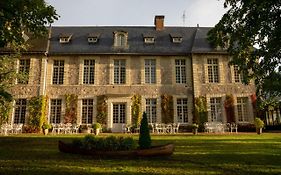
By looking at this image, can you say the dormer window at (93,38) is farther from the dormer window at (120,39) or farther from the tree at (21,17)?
the tree at (21,17)

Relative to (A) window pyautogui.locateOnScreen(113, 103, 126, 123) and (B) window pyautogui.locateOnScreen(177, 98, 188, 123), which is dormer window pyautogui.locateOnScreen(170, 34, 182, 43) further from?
(A) window pyautogui.locateOnScreen(113, 103, 126, 123)

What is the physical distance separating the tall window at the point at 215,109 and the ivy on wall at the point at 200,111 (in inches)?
28.6

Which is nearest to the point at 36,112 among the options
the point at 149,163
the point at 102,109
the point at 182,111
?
the point at 102,109

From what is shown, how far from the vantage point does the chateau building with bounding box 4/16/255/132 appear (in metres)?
22.3

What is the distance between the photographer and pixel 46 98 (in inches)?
873

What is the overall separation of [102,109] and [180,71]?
22.5 feet

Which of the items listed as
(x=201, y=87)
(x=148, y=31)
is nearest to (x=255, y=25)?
(x=201, y=87)

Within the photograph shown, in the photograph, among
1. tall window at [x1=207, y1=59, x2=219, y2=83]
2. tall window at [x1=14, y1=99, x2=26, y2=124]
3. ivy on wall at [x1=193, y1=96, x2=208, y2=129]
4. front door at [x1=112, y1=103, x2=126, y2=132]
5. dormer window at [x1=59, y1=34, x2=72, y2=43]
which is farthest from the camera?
dormer window at [x1=59, y1=34, x2=72, y2=43]

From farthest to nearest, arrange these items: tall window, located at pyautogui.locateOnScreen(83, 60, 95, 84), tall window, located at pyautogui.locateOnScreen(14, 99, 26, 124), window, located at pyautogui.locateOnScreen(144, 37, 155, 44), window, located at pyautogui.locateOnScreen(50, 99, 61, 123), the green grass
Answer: window, located at pyautogui.locateOnScreen(144, 37, 155, 44) < tall window, located at pyautogui.locateOnScreen(83, 60, 95, 84) < window, located at pyautogui.locateOnScreen(50, 99, 61, 123) < tall window, located at pyautogui.locateOnScreen(14, 99, 26, 124) < the green grass

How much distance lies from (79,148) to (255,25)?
Result: 284 inches

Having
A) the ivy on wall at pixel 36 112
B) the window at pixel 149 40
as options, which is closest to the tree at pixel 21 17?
the ivy on wall at pixel 36 112

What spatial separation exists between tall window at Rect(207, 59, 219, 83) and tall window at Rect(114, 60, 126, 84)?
6.82 metres

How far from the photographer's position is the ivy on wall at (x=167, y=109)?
22.2 meters

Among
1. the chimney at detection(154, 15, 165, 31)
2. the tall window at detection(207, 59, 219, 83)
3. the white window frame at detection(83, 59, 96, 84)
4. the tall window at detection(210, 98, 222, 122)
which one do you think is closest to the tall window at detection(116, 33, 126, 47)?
the white window frame at detection(83, 59, 96, 84)
